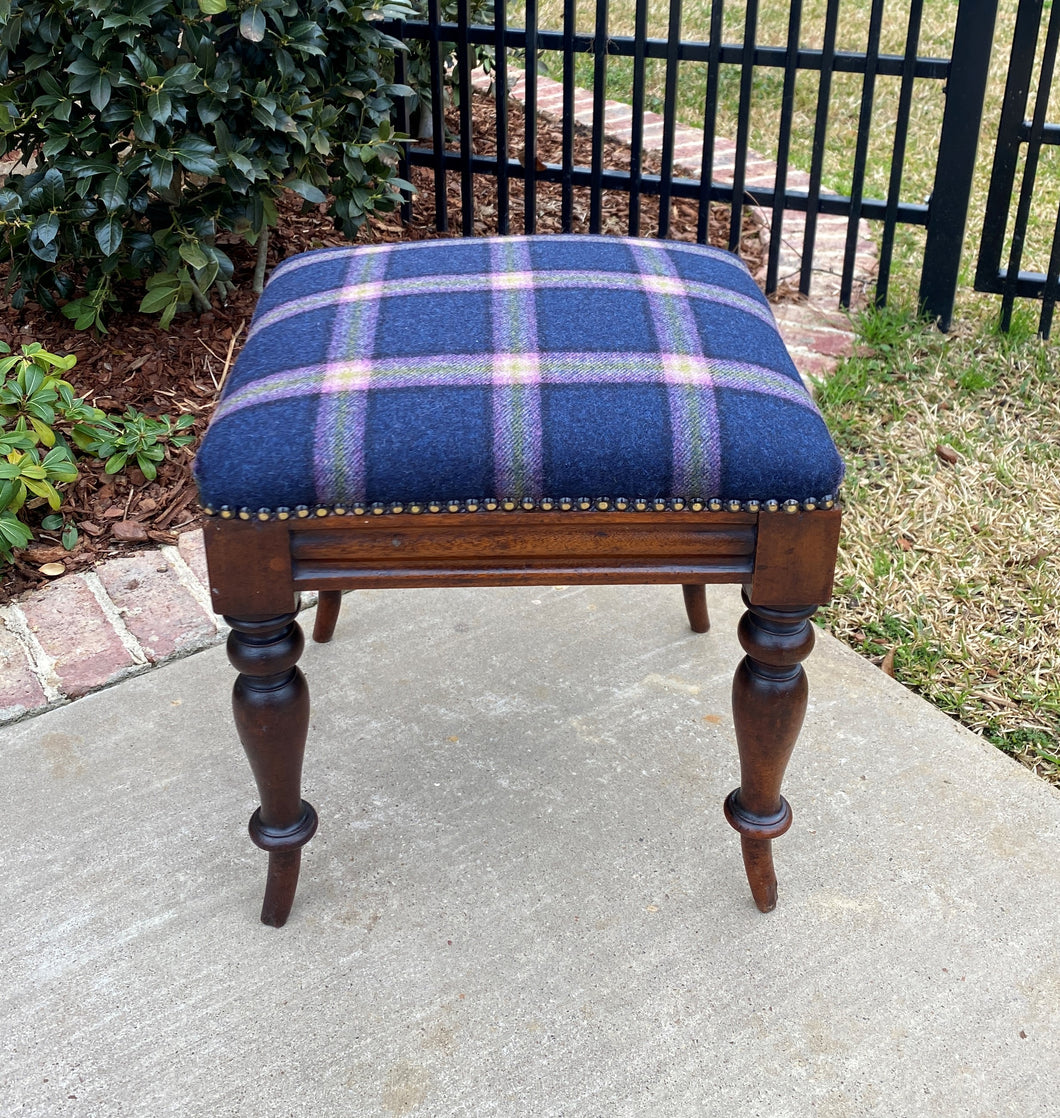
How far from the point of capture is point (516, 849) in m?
1.76

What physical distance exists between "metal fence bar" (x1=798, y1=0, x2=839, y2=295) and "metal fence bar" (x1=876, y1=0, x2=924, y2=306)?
18 centimetres

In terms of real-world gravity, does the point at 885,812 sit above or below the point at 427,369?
below

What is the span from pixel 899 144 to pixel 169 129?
1.81 m

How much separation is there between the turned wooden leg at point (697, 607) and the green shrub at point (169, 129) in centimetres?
134

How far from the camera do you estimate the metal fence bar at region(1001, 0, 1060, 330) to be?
285 centimetres

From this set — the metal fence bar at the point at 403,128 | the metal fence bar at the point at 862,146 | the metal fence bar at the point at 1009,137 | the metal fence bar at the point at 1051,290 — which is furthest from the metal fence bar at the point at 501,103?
the metal fence bar at the point at 1051,290

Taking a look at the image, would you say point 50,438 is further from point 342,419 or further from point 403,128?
point 403,128

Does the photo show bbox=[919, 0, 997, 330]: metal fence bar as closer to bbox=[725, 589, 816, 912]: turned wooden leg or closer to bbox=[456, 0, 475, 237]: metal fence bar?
bbox=[456, 0, 475, 237]: metal fence bar

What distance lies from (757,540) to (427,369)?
1.45 feet

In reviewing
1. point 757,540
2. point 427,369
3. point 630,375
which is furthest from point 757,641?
A: point 427,369

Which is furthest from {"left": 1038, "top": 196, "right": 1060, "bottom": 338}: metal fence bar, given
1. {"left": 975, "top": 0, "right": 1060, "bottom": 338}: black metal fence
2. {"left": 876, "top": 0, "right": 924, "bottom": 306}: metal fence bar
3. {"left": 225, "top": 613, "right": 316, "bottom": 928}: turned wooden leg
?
{"left": 225, "top": 613, "right": 316, "bottom": 928}: turned wooden leg

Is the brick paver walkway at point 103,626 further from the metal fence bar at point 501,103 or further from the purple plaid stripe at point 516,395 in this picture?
the metal fence bar at point 501,103

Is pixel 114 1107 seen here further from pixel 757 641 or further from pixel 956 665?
pixel 956 665

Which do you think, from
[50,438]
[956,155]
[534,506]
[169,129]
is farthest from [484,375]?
[956,155]
